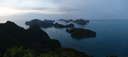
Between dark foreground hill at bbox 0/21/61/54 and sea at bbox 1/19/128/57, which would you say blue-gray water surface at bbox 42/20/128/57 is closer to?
sea at bbox 1/19/128/57

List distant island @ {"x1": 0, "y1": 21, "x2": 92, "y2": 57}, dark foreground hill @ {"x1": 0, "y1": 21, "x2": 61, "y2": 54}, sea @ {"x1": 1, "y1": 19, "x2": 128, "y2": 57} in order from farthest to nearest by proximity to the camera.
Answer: sea @ {"x1": 1, "y1": 19, "x2": 128, "y2": 57}
dark foreground hill @ {"x1": 0, "y1": 21, "x2": 61, "y2": 54}
distant island @ {"x1": 0, "y1": 21, "x2": 92, "y2": 57}

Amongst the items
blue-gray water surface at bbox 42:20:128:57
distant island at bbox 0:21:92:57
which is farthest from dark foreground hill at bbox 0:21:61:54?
blue-gray water surface at bbox 42:20:128:57

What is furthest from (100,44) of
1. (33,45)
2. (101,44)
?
(33,45)

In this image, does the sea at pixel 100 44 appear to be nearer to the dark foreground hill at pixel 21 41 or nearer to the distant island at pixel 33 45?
the dark foreground hill at pixel 21 41

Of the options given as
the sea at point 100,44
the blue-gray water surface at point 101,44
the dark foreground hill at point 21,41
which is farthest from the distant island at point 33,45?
the blue-gray water surface at point 101,44

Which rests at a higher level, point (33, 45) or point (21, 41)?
point (21, 41)

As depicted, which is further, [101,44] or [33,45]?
[101,44]

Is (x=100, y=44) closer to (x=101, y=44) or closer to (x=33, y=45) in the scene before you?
(x=101, y=44)

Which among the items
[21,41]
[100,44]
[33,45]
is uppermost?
[21,41]

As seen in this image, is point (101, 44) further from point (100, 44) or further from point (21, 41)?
point (21, 41)

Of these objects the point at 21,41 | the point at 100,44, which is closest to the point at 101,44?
the point at 100,44

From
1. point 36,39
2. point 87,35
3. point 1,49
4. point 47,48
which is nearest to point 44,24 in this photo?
point 87,35
